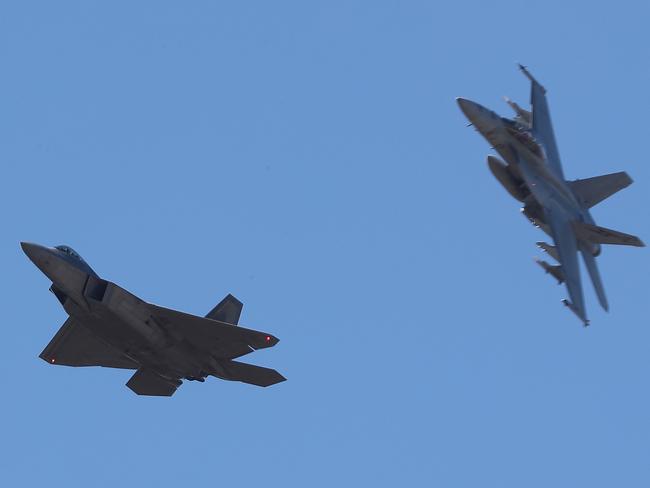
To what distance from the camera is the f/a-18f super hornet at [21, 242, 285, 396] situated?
4125 cm

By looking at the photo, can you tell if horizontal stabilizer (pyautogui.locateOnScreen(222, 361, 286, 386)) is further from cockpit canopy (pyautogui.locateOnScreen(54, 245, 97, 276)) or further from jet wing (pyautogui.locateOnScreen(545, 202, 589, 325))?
jet wing (pyautogui.locateOnScreen(545, 202, 589, 325))

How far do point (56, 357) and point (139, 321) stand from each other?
291 inches

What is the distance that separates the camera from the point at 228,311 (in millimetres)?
45812

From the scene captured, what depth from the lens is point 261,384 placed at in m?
45.8

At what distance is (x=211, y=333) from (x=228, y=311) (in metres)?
2.62

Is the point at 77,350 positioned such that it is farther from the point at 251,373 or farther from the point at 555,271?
the point at 555,271

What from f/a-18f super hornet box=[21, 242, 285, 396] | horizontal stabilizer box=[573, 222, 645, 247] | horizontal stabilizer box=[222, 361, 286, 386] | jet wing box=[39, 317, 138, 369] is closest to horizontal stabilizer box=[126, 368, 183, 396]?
f/a-18f super hornet box=[21, 242, 285, 396]

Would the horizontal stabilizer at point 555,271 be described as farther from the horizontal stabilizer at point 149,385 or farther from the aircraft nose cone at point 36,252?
the aircraft nose cone at point 36,252

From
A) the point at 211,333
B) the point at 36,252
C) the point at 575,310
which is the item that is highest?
the point at 575,310

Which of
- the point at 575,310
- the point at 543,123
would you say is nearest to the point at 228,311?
the point at 575,310

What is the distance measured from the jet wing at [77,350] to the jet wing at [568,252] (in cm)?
2246

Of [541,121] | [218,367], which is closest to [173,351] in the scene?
[218,367]

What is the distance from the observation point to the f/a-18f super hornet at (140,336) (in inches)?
1624

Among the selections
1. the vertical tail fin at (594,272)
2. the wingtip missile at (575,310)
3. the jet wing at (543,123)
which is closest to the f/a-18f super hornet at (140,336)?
the wingtip missile at (575,310)
